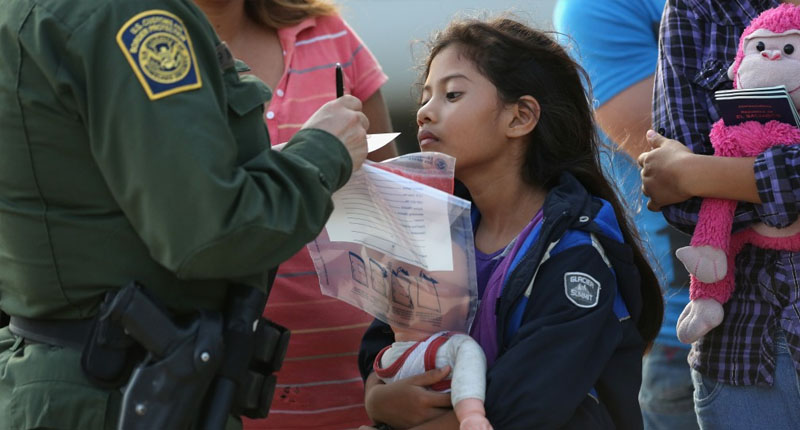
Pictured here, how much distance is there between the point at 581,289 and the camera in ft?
6.82

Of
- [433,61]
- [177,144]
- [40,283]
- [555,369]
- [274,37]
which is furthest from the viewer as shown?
[274,37]

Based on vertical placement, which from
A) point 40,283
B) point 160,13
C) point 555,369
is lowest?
point 555,369

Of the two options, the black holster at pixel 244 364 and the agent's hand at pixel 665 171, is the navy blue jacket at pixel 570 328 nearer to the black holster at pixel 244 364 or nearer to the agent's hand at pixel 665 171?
the agent's hand at pixel 665 171

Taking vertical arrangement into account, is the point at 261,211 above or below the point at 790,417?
above

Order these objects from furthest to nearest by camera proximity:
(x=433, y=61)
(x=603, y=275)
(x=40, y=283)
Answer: (x=433, y=61) < (x=603, y=275) < (x=40, y=283)

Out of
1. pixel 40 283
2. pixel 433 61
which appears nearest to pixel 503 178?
pixel 433 61

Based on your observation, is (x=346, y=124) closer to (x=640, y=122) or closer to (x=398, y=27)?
(x=640, y=122)

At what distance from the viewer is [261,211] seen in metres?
1.63

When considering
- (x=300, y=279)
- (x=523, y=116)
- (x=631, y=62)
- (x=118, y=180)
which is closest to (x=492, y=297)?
(x=523, y=116)

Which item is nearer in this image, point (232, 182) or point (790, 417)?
point (232, 182)

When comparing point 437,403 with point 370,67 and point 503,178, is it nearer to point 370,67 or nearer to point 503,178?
point 503,178

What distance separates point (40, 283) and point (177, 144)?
0.39 m

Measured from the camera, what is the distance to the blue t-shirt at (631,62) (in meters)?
2.86

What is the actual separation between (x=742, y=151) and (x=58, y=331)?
4.84 feet
